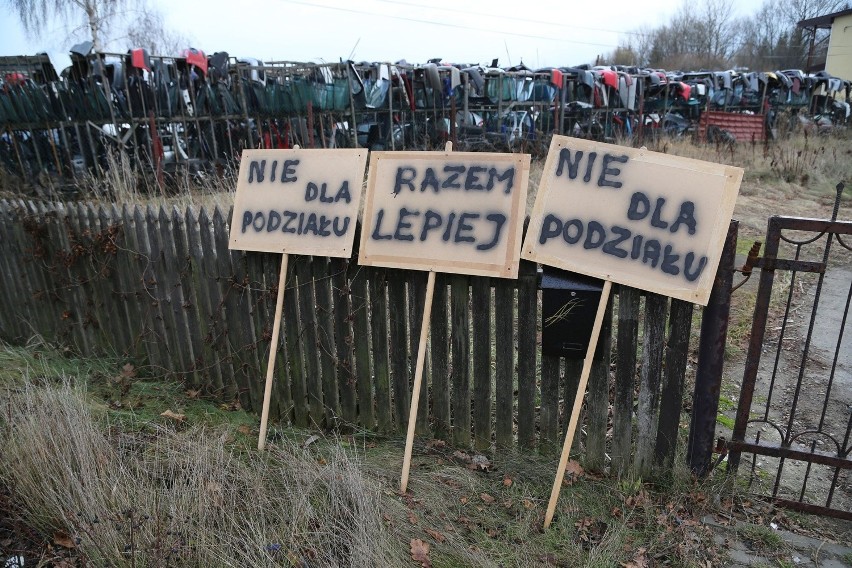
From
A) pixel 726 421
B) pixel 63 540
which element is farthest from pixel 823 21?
pixel 63 540

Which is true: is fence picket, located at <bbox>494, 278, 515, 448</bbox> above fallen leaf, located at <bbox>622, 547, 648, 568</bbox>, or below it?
above

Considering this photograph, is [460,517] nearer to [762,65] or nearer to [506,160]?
[506,160]

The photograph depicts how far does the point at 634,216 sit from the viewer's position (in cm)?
292

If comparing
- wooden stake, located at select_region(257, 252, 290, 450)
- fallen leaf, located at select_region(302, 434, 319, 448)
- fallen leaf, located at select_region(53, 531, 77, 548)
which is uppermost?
wooden stake, located at select_region(257, 252, 290, 450)

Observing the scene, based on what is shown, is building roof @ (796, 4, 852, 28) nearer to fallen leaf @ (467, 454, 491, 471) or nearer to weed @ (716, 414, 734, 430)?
weed @ (716, 414, 734, 430)

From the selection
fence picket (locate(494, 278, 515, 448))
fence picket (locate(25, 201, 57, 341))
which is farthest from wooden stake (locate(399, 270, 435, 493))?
fence picket (locate(25, 201, 57, 341))

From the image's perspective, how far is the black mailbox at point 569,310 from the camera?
3070mm

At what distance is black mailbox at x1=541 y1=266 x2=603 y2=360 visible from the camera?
3.07 m

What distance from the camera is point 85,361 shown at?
5.02 meters

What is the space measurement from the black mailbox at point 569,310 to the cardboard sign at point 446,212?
223 millimetres

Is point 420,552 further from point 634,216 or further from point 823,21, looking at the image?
point 823,21

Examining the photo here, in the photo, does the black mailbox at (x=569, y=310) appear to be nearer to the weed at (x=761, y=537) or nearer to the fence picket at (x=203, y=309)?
the weed at (x=761, y=537)

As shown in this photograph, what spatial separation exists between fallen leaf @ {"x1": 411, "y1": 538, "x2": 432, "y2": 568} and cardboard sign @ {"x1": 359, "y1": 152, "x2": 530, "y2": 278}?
1.35 meters

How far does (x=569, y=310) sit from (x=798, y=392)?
118cm
